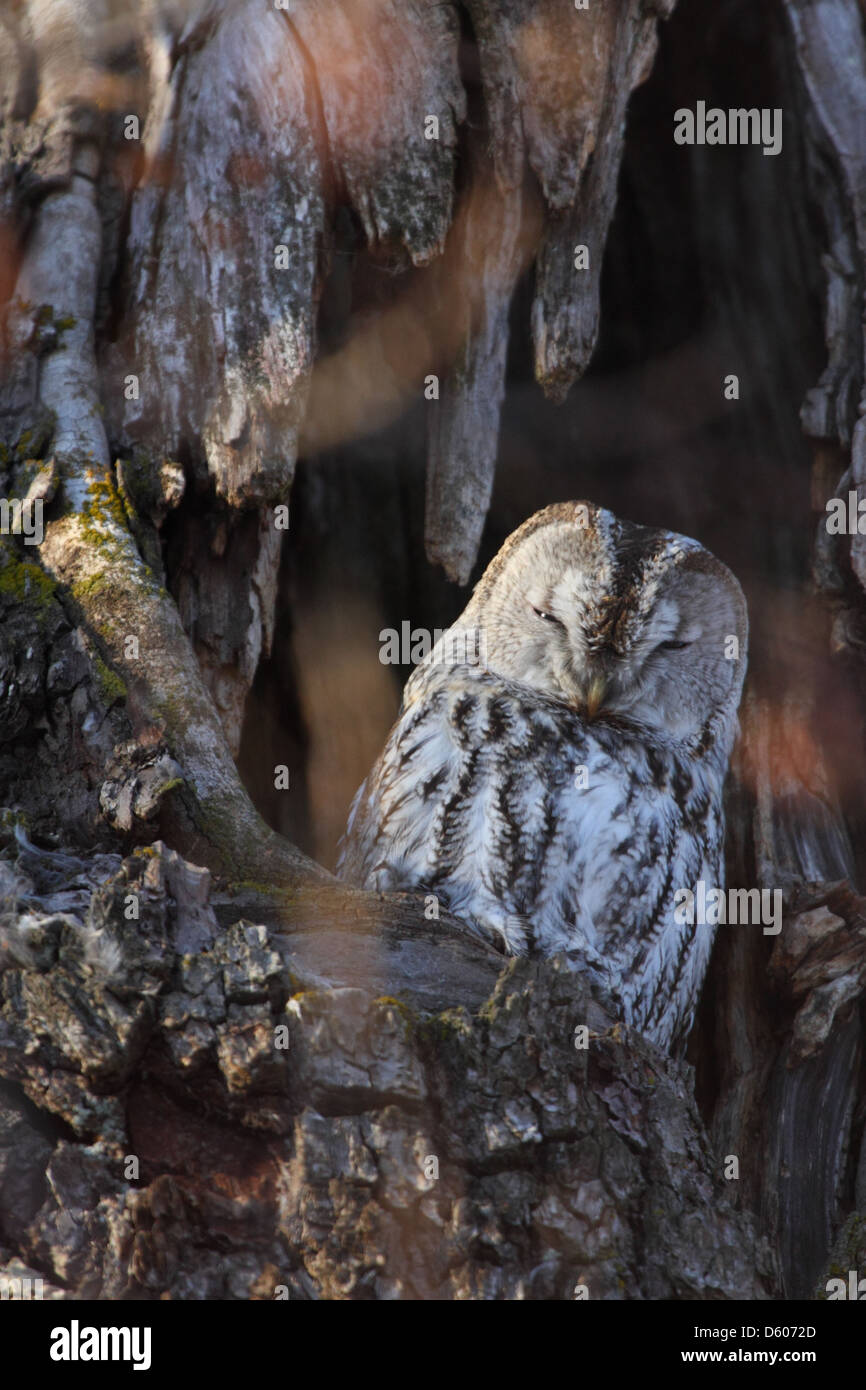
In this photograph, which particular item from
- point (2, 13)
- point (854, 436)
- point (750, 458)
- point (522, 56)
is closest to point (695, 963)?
point (854, 436)

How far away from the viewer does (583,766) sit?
3.08 meters

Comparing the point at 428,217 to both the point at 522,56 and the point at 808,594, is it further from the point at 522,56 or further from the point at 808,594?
the point at 808,594

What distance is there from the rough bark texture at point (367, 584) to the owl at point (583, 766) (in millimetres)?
315

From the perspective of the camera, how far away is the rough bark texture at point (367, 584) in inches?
71.0

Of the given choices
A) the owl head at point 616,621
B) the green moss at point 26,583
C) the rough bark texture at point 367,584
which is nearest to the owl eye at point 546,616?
the owl head at point 616,621

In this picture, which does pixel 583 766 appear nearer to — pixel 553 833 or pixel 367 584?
pixel 553 833

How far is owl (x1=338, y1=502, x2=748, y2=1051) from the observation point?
9.69ft

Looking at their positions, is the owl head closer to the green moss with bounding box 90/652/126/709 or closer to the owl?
the owl

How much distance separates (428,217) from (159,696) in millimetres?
1626

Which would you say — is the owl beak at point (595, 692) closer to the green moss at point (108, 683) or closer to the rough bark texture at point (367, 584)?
the rough bark texture at point (367, 584)

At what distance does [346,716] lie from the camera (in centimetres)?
429

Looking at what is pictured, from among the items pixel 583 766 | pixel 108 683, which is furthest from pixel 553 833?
pixel 108 683

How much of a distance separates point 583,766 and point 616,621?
1.29ft

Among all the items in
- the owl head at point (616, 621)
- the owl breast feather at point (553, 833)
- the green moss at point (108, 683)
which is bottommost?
the owl breast feather at point (553, 833)
